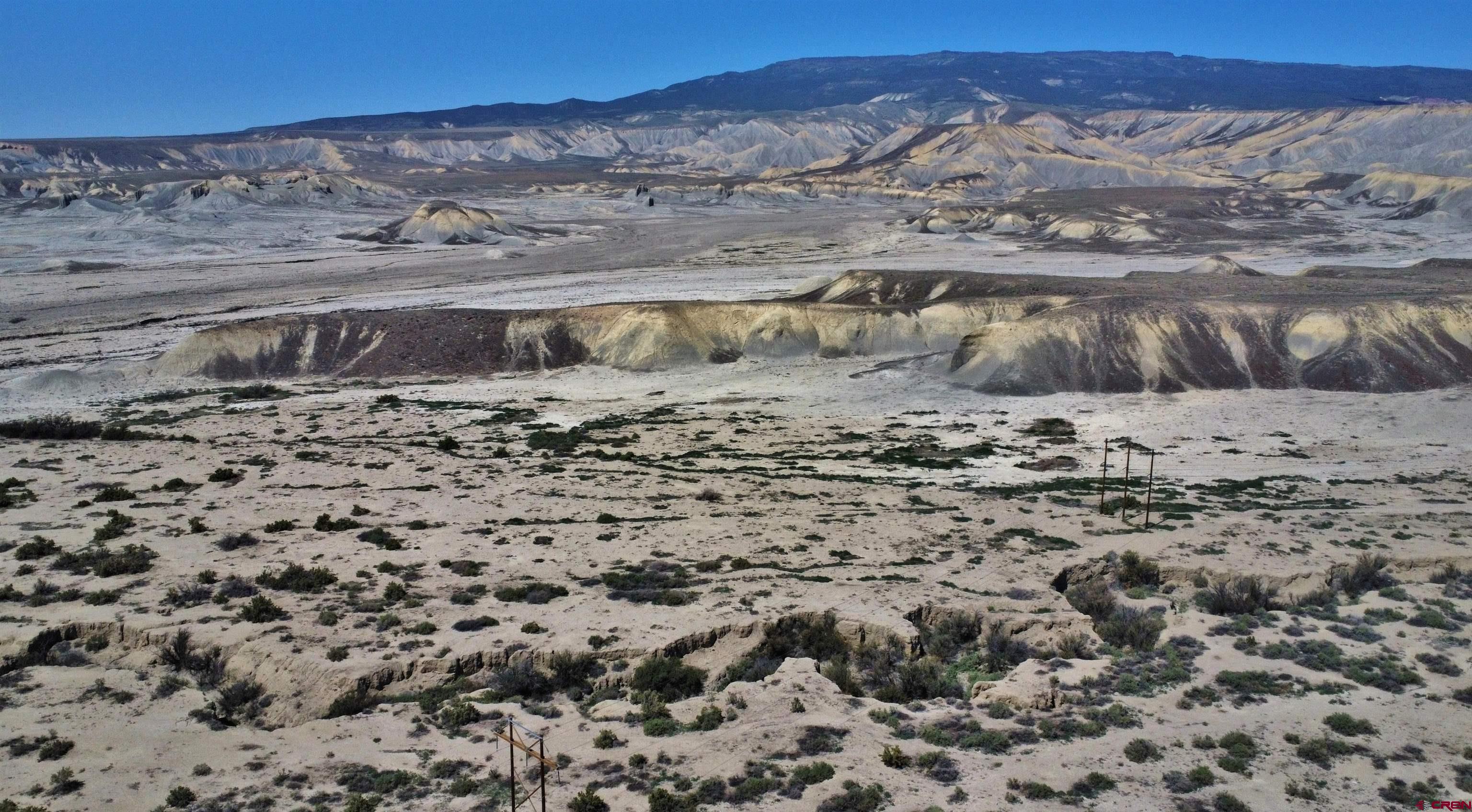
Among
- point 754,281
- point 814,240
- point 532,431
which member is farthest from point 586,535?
point 814,240

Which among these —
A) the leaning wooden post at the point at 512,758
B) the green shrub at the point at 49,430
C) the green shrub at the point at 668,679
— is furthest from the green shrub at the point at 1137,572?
the green shrub at the point at 49,430

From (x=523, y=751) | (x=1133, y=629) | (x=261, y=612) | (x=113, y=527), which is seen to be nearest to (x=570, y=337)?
(x=113, y=527)

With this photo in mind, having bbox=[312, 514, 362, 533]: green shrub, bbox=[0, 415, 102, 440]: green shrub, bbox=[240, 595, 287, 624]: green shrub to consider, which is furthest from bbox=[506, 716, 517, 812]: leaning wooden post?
bbox=[0, 415, 102, 440]: green shrub

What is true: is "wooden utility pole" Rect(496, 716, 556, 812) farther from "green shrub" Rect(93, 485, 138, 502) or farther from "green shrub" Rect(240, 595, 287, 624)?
"green shrub" Rect(93, 485, 138, 502)

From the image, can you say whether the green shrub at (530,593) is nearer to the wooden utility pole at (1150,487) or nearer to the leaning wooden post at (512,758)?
the leaning wooden post at (512,758)

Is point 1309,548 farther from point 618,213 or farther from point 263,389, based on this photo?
point 618,213

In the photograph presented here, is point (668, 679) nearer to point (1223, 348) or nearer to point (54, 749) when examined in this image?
point (54, 749)
